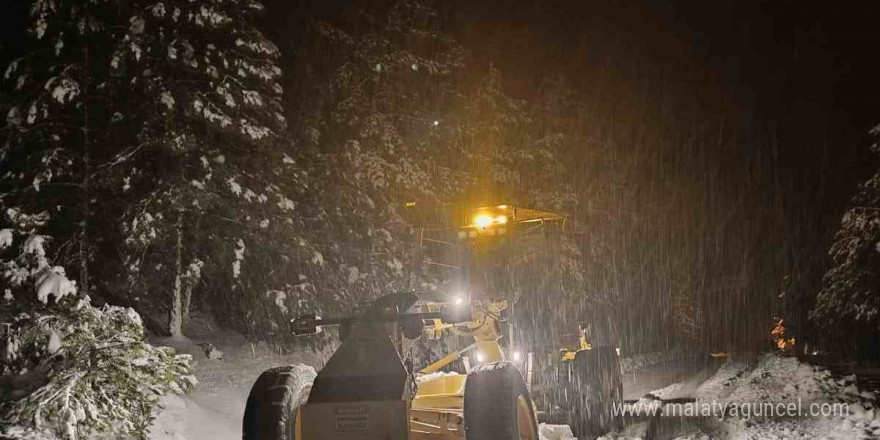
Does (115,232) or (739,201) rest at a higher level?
(739,201)

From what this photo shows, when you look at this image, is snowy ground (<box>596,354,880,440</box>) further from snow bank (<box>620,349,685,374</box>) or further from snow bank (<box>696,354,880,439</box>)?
snow bank (<box>620,349,685,374</box>)

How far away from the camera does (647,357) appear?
113 feet

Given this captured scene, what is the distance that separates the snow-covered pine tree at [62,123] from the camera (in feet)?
41.1

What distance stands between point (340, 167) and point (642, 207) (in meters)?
19.6

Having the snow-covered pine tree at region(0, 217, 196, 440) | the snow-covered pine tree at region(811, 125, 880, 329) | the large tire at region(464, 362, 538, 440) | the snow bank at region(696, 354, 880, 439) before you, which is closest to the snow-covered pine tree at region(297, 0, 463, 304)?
the snow-covered pine tree at region(0, 217, 196, 440)

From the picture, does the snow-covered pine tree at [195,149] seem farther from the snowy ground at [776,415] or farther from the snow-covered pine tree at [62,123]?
the snowy ground at [776,415]

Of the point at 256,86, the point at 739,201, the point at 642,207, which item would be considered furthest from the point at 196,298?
the point at 739,201

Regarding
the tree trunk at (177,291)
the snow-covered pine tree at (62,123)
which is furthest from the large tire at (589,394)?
the snow-covered pine tree at (62,123)

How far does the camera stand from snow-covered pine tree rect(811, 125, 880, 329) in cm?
1947

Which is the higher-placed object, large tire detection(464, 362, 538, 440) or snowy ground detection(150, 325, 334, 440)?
large tire detection(464, 362, 538, 440)

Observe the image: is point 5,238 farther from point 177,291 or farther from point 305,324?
point 305,324

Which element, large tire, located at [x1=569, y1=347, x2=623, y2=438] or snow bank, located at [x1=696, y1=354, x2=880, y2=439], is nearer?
snow bank, located at [x1=696, y1=354, x2=880, y2=439]

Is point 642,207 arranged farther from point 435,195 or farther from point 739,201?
point 435,195

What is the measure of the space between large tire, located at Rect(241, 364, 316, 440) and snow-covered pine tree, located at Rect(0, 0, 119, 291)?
8.12 m
